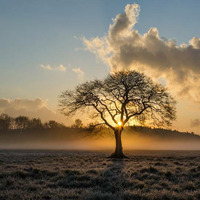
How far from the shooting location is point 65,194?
26.9 feet

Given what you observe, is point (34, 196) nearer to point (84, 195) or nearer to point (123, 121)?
point (84, 195)

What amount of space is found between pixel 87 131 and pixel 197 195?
30402 mm

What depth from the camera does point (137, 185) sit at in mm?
10078

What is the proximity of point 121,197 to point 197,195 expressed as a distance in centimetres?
281

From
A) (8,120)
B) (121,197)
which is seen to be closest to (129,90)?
(121,197)

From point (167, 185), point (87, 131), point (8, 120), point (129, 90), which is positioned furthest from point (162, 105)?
point (8, 120)

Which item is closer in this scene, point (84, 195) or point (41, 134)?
point (84, 195)

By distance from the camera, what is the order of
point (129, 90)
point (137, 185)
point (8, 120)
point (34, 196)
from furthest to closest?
point (8, 120) < point (129, 90) < point (137, 185) < point (34, 196)

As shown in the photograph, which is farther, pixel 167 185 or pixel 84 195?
pixel 167 185

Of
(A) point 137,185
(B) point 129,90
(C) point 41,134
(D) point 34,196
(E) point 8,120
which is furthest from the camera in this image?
(C) point 41,134

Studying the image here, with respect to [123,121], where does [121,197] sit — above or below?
below

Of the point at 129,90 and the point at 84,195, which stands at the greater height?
the point at 129,90

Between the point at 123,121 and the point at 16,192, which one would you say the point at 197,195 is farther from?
the point at 123,121

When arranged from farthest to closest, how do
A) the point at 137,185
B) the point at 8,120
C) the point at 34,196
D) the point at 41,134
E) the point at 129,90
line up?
1. the point at 41,134
2. the point at 8,120
3. the point at 129,90
4. the point at 137,185
5. the point at 34,196
